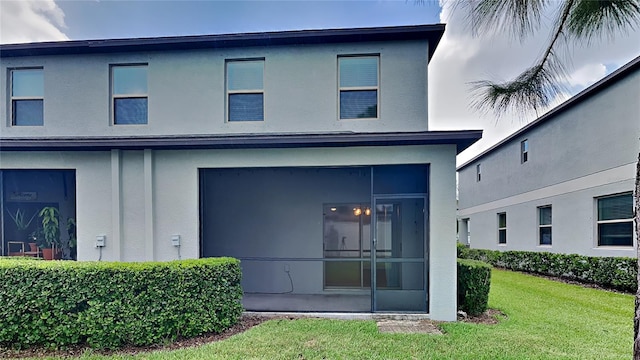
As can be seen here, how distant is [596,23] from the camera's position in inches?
134

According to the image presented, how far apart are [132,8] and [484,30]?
1089 centimetres

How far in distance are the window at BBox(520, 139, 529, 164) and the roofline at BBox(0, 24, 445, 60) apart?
949cm

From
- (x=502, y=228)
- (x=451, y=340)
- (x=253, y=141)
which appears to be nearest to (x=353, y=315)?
(x=451, y=340)

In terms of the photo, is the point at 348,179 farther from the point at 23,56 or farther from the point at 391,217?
the point at 23,56

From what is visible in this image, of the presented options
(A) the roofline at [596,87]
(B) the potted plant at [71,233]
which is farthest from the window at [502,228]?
(B) the potted plant at [71,233]

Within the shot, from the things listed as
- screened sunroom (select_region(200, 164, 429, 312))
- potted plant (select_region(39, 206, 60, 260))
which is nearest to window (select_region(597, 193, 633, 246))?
screened sunroom (select_region(200, 164, 429, 312))

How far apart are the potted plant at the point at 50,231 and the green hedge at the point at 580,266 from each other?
13330 millimetres

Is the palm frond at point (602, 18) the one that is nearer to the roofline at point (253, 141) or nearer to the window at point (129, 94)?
the roofline at point (253, 141)

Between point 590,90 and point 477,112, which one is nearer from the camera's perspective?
point 477,112

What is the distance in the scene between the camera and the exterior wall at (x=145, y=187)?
671 centimetres

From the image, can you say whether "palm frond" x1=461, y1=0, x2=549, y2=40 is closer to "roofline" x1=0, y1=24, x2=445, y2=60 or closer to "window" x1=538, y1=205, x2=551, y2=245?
"roofline" x1=0, y1=24, x2=445, y2=60

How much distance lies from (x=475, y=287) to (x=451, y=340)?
1.81 m

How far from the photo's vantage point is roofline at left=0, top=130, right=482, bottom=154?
6199 millimetres

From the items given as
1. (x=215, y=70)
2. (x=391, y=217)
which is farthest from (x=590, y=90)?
(x=215, y=70)
